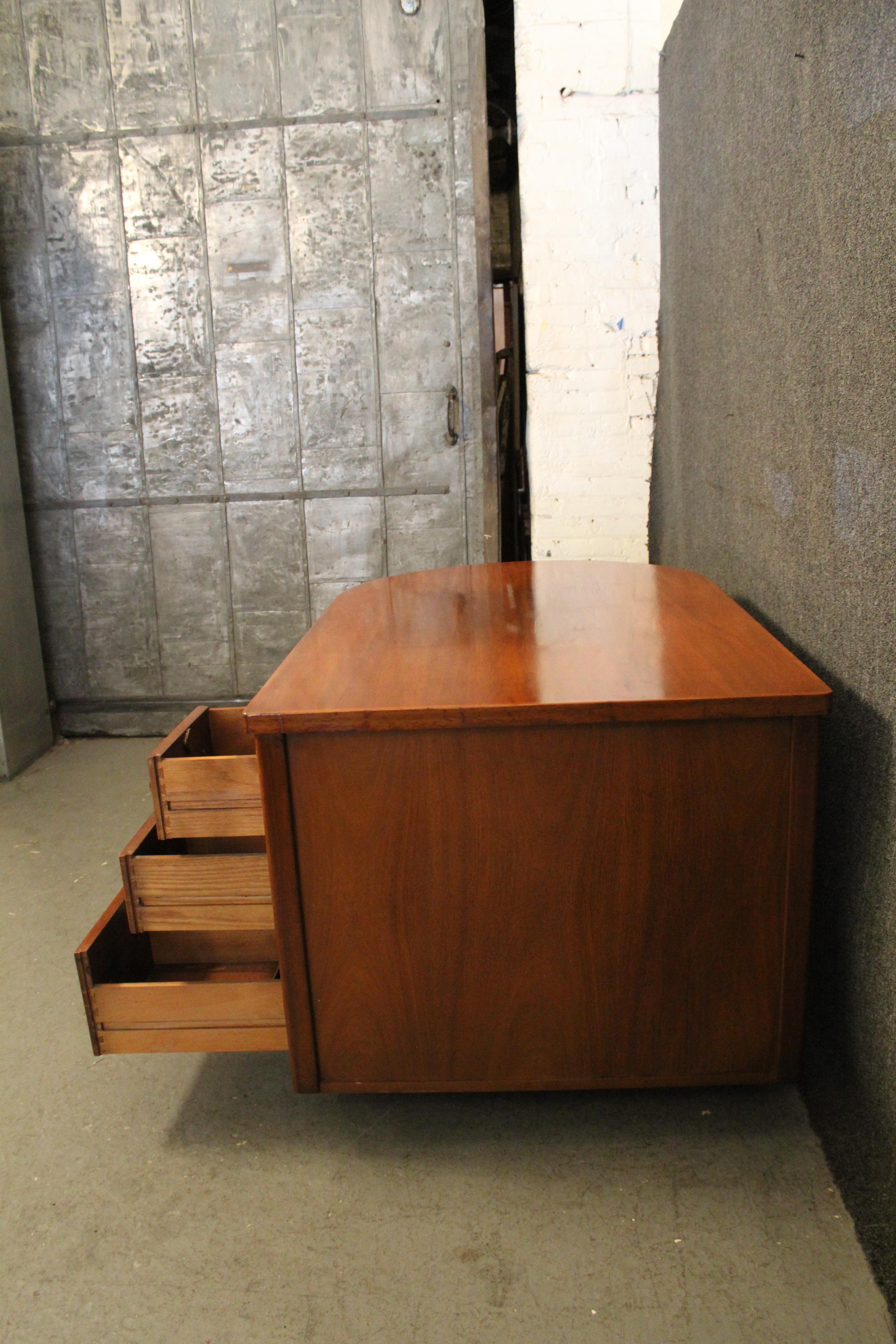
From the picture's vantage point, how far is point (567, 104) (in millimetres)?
2893

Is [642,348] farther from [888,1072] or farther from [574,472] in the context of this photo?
[888,1072]

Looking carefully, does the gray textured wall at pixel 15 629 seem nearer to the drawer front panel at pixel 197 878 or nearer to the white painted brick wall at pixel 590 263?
the white painted brick wall at pixel 590 263

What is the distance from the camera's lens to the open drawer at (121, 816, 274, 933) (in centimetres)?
148

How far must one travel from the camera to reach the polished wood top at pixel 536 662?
48.8 inches

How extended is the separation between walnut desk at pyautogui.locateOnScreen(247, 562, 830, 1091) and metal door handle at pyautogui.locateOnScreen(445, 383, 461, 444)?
6.20ft

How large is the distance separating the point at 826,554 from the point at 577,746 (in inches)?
19.7

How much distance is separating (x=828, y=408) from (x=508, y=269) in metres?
2.69

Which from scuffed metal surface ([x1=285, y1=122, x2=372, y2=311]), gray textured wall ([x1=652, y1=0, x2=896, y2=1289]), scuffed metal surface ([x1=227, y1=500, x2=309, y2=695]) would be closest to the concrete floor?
gray textured wall ([x1=652, y1=0, x2=896, y2=1289])

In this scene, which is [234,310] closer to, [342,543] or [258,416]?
[258,416]

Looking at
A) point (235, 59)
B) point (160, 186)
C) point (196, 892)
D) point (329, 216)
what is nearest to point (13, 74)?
point (160, 186)

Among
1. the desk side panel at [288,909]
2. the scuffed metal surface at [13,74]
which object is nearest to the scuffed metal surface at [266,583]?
the scuffed metal surface at [13,74]

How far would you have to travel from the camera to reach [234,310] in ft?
10.4

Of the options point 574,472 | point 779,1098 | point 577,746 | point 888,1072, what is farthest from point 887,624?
point 574,472

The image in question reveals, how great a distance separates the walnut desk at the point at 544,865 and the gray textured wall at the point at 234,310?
6.34 ft
